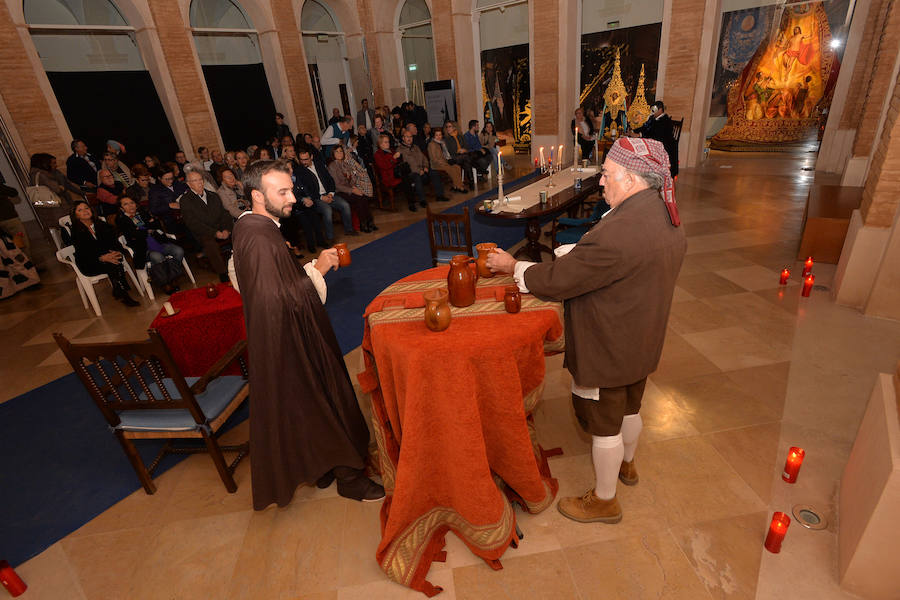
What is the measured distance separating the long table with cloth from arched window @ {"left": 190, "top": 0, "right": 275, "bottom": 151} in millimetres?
12550

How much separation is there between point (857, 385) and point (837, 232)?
8.24 feet

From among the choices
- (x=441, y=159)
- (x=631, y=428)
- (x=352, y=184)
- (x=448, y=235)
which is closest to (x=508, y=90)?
(x=441, y=159)

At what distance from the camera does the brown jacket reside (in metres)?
1.78

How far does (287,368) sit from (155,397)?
1.01 m

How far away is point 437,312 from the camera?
203 cm

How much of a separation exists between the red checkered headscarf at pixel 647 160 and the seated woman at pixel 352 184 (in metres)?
6.14

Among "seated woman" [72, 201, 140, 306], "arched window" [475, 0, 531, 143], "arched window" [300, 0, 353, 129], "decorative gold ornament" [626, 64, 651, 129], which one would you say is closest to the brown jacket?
"seated woman" [72, 201, 140, 306]

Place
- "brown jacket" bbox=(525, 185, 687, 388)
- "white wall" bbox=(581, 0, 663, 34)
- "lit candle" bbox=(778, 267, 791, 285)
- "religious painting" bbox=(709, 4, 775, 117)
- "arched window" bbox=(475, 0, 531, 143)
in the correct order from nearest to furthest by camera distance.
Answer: "brown jacket" bbox=(525, 185, 687, 388), "lit candle" bbox=(778, 267, 791, 285), "white wall" bbox=(581, 0, 663, 34), "religious painting" bbox=(709, 4, 775, 117), "arched window" bbox=(475, 0, 531, 143)

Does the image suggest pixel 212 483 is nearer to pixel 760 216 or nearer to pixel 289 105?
pixel 760 216

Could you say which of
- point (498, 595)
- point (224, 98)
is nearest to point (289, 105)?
point (224, 98)

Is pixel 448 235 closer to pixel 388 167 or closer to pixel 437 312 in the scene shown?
pixel 437 312

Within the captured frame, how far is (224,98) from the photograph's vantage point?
40.0 ft

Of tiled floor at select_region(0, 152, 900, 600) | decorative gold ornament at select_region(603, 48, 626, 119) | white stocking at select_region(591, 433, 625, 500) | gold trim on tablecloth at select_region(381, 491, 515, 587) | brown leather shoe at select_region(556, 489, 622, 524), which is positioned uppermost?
decorative gold ornament at select_region(603, 48, 626, 119)

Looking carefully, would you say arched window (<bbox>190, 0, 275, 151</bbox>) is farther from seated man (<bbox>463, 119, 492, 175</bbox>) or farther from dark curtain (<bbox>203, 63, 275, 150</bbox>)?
seated man (<bbox>463, 119, 492, 175</bbox>)
